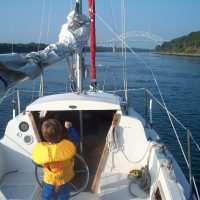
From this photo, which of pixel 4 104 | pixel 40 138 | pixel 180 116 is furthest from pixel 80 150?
pixel 4 104

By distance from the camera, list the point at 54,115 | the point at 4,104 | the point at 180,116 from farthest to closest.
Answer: the point at 4,104, the point at 180,116, the point at 54,115

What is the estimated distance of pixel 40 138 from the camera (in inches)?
213

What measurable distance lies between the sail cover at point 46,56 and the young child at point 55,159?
2.08 ft

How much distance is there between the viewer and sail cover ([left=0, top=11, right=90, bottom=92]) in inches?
133

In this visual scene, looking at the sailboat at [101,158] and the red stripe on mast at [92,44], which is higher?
the red stripe on mast at [92,44]

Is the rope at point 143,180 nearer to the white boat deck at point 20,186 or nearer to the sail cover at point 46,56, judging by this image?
the white boat deck at point 20,186

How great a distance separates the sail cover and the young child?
633 mm

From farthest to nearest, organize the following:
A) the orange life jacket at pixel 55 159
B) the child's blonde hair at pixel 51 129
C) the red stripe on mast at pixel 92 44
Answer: the red stripe on mast at pixel 92 44, the orange life jacket at pixel 55 159, the child's blonde hair at pixel 51 129

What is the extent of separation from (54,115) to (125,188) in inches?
97.2

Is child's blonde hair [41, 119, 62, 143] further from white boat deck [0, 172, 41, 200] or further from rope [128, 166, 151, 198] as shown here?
rope [128, 166, 151, 198]

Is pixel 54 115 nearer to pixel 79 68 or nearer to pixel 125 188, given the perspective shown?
pixel 79 68

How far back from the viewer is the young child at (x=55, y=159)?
3.34 m

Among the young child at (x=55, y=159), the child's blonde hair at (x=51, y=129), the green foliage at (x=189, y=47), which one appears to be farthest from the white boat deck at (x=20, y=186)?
the green foliage at (x=189, y=47)

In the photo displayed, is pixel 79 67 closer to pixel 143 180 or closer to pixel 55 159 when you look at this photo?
pixel 143 180
